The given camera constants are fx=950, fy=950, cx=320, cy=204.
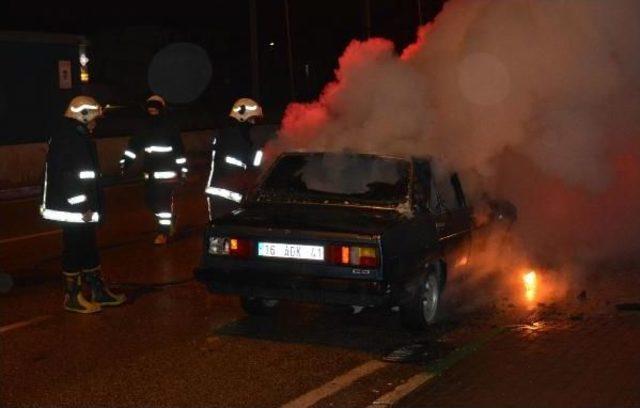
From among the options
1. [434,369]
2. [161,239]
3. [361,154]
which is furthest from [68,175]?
[161,239]

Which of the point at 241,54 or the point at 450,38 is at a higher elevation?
the point at 241,54

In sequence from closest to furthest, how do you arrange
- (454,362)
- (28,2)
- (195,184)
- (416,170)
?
1. (454,362)
2. (416,170)
3. (195,184)
4. (28,2)

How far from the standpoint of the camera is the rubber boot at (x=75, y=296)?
8.15 meters

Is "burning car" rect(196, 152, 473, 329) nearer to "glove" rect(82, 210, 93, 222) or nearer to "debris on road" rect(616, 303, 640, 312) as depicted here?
"glove" rect(82, 210, 93, 222)

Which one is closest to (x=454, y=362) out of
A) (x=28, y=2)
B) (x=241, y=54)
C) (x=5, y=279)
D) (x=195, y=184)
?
(x=5, y=279)

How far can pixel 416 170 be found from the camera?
7.94m

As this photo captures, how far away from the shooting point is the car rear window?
7777 millimetres

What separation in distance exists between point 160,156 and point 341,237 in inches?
203

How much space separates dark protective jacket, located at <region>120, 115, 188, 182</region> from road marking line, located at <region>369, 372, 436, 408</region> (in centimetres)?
602

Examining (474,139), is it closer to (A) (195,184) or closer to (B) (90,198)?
(B) (90,198)

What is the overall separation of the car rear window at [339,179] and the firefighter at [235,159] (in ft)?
6.93

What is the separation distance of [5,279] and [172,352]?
3.65 meters

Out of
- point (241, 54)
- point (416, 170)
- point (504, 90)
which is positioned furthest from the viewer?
point (241, 54)

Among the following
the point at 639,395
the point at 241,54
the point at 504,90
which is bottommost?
the point at 639,395
